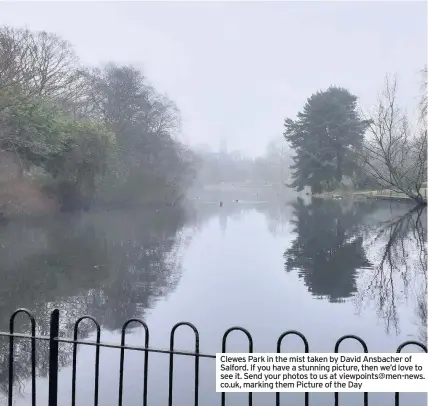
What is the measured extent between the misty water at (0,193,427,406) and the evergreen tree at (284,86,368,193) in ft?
104

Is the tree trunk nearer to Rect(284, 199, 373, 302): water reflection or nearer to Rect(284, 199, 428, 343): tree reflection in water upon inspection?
Rect(284, 199, 428, 343): tree reflection in water

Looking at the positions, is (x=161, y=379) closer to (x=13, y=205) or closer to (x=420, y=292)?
(x=420, y=292)

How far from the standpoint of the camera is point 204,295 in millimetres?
9227

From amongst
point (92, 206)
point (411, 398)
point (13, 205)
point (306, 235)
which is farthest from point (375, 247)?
point (92, 206)

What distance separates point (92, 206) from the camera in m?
33.7

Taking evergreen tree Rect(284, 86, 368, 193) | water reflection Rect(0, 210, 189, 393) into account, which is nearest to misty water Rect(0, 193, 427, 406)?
water reflection Rect(0, 210, 189, 393)

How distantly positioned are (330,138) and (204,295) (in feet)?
143

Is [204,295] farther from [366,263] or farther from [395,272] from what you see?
[366,263]

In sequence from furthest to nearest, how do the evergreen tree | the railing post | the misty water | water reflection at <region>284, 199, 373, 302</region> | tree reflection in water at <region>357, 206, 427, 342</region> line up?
the evergreen tree → water reflection at <region>284, 199, 373, 302</region> → tree reflection in water at <region>357, 206, 427, 342</region> → the misty water → the railing post

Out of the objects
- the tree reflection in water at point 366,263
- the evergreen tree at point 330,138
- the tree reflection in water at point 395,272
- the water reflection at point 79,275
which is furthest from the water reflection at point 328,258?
the evergreen tree at point 330,138

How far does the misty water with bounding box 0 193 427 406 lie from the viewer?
5.44 metres

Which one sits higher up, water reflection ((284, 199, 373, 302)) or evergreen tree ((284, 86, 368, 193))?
evergreen tree ((284, 86, 368, 193))

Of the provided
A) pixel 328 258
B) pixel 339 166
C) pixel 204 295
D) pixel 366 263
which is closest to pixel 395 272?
pixel 366 263

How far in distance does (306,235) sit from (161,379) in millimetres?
14637
